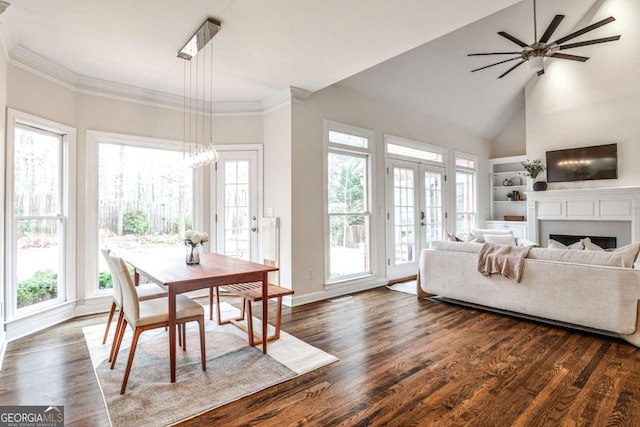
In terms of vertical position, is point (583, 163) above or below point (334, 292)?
above

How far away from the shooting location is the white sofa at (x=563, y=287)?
2933 mm

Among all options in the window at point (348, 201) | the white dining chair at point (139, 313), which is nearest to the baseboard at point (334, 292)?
the window at point (348, 201)

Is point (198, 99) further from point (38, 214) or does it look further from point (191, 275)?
point (191, 275)

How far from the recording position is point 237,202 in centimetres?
475

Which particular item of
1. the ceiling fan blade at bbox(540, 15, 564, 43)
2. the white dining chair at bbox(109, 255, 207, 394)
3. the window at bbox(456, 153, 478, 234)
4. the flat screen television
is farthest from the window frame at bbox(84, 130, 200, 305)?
the flat screen television

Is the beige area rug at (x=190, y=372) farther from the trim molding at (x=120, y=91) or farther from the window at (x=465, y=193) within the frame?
the window at (x=465, y=193)

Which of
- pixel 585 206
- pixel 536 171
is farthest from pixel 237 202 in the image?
pixel 585 206

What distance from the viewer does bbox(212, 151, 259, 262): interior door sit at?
4699 millimetres

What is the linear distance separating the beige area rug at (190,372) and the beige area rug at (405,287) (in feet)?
7.62

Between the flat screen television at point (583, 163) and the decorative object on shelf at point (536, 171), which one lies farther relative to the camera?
the decorative object on shelf at point (536, 171)

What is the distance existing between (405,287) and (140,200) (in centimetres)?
390

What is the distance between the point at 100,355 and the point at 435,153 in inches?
230

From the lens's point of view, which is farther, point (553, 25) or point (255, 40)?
point (553, 25)

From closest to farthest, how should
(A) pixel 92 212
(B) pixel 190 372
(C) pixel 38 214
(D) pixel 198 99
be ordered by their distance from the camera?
1. (B) pixel 190 372
2. (C) pixel 38 214
3. (A) pixel 92 212
4. (D) pixel 198 99
